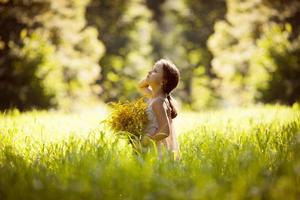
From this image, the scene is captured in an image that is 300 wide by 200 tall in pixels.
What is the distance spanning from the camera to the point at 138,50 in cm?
2241

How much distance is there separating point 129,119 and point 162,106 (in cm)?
38

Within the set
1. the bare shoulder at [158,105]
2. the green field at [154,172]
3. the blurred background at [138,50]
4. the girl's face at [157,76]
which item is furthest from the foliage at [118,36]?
the bare shoulder at [158,105]

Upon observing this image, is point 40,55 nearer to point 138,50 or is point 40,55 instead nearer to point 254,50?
point 254,50

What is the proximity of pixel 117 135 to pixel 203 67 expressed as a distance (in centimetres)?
1933

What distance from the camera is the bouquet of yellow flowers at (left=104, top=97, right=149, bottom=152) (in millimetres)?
4680

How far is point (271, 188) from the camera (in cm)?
308

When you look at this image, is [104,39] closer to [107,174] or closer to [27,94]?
[27,94]

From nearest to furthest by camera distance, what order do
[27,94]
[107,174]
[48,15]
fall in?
[107,174]
[27,94]
[48,15]

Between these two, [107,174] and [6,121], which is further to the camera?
[6,121]

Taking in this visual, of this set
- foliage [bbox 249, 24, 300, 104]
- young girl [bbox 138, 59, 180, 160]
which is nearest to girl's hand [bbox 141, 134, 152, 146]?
young girl [bbox 138, 59, 180, 160]

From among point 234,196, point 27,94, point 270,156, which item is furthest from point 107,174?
point 27,94

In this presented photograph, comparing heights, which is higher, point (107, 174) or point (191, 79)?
point (191, 79)

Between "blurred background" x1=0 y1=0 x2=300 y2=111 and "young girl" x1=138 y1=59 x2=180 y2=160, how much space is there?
27.2ft

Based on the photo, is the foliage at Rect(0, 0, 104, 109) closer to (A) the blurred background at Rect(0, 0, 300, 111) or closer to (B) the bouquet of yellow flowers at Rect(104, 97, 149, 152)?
(A) the blurred background at Rect(0, 0, 300, 111)
